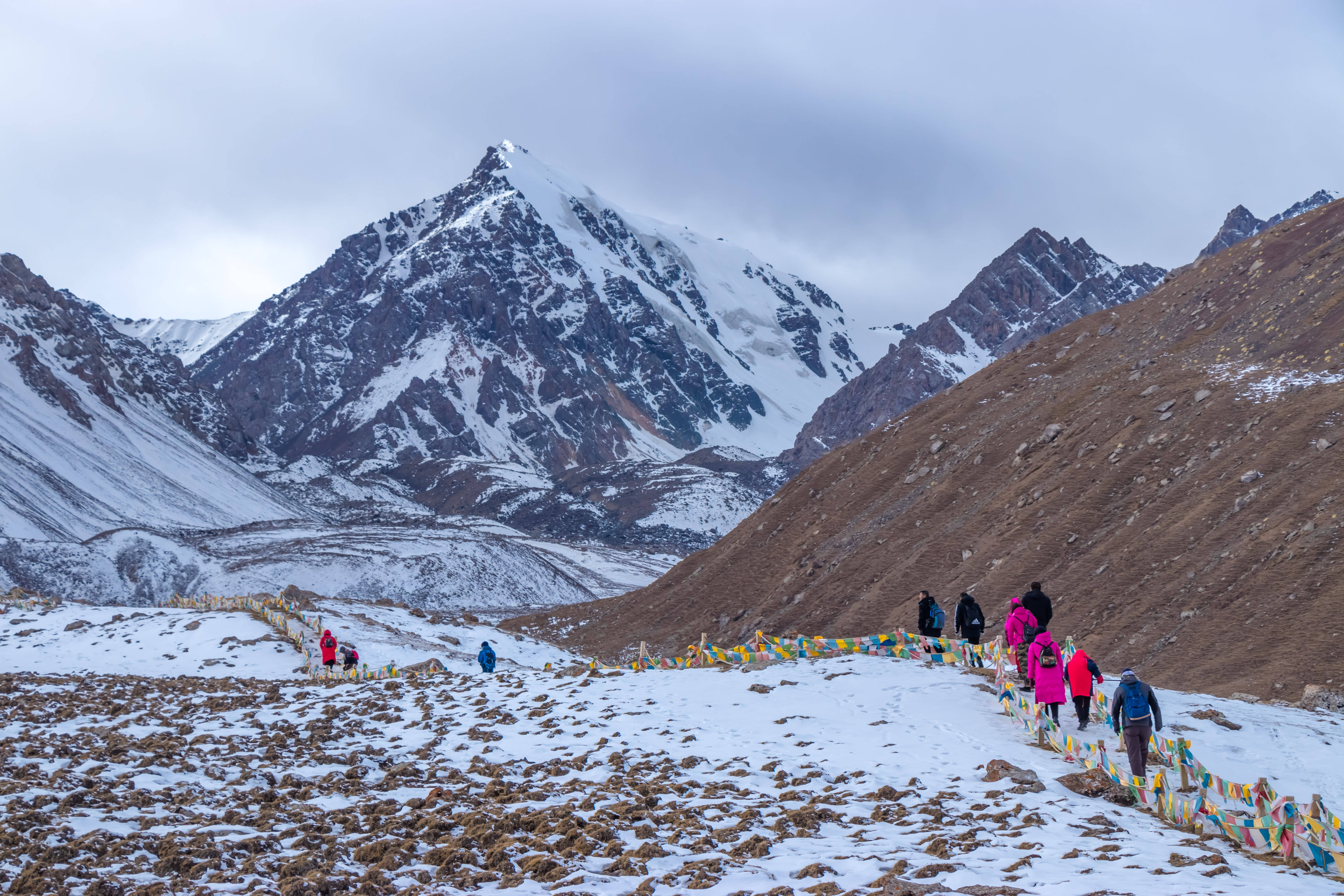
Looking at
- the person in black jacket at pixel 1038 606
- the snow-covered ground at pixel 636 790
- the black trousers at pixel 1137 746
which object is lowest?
the snow-covered ground at pixel 636 790

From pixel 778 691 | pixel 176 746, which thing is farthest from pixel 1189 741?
pixel 176 746

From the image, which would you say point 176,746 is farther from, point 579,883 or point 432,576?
point 432,576

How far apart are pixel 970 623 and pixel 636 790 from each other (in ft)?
35.4

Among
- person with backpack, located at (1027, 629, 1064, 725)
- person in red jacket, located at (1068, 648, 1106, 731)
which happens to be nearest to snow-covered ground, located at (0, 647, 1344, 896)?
person with backpack, located at (1027, 629, 1064, 725)

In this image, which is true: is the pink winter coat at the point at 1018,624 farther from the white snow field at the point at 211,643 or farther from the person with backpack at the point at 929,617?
the white snow field at the point at 211,643

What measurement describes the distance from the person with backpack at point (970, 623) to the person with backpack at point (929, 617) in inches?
42.2

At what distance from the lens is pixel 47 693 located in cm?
2591

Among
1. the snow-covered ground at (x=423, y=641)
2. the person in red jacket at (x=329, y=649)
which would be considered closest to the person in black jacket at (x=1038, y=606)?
the snow-covered ground at (x=423, y=641)

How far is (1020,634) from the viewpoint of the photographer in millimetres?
20641

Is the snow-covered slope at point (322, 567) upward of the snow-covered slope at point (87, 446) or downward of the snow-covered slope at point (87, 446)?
downward

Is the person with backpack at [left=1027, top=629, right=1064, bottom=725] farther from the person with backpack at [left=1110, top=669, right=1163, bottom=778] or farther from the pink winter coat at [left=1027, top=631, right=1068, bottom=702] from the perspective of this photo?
the person with backpack at [left=1110, top=669, right=1163, bottom=778]

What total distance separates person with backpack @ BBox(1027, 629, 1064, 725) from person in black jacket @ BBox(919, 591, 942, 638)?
6792 mm

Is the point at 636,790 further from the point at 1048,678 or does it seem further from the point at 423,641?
the point at 423,641

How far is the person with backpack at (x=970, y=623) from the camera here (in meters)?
23.3
